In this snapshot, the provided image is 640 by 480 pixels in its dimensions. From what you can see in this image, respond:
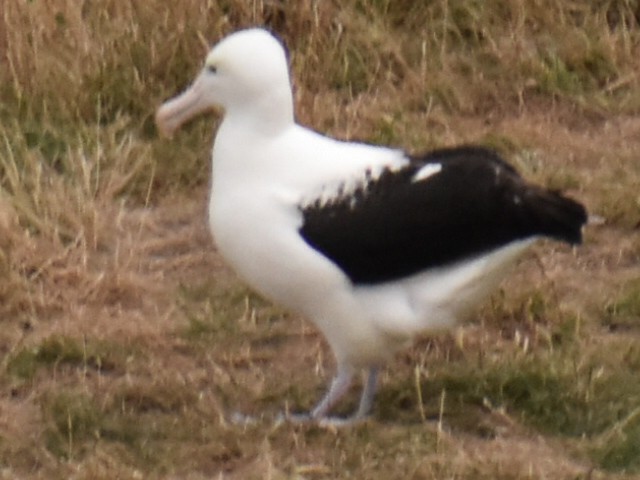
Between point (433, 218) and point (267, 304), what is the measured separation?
118cm

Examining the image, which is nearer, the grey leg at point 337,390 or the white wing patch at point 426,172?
the white wing patch at point 426,172

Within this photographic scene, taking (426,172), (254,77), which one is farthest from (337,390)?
(254,77)

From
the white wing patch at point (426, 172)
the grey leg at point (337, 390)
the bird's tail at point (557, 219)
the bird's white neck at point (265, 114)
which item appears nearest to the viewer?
the bird's tail at point (557, 219)

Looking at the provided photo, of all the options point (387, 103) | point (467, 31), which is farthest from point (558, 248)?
point (467, 31)

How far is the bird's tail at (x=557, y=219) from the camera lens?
451cm

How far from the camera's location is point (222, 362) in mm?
5305

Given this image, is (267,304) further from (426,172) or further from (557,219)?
(557,219)

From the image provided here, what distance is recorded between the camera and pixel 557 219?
4.51 metres

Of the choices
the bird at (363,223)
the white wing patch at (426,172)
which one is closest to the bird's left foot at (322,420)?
the bird at (363,223)

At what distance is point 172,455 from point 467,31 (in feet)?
11.0

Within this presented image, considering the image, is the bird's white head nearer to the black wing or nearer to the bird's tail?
the black wing

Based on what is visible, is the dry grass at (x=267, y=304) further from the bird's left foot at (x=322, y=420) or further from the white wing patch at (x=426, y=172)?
the white wing patch at (x=426, y=172)

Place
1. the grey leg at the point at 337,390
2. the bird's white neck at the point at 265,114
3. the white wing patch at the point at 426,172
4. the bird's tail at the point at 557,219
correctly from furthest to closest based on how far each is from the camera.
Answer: the grey leg at the point at 337,390 → the bird's white neck at the point at 265,114 → the white wing patch at the point at 426,172 → the bird's tail at the point at 557,219

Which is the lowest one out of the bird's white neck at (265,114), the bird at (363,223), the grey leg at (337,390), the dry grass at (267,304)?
the dry grass at (267,304)
